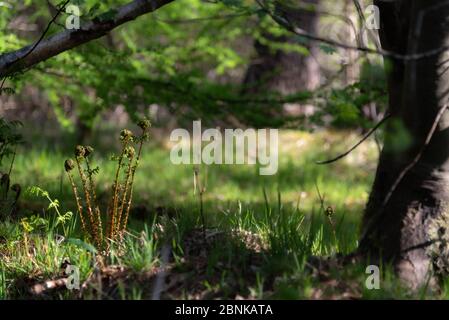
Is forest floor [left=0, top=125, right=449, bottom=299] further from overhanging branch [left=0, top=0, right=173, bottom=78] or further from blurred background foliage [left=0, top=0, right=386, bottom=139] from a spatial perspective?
blurred background foliage [left=0, top=0, right=386, bottom=139]

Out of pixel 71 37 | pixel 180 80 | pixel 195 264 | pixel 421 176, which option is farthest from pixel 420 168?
pixel 180 80

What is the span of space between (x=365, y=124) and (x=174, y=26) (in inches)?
116

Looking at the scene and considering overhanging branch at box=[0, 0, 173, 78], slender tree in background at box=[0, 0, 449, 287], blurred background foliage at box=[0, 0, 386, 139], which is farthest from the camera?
blurred background foliage at box=[0, 0, 386, 139]

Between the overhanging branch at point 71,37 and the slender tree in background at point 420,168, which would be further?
the overhanging branch at point 71,37

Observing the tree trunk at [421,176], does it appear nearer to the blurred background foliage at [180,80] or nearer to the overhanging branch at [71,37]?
the blurred background foliage at [180,80]

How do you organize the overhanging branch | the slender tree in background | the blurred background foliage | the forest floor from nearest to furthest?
the forest floor
the slender tree in background
the overhanging branch
the blurred background foliage

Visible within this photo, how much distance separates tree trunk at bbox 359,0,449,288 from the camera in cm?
293

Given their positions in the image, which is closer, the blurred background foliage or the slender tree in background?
the slender tree in background

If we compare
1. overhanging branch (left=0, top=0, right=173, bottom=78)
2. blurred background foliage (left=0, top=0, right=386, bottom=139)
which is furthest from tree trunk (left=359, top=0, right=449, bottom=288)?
overhanging branch (left=0, top=0, right=173, bottom=78)

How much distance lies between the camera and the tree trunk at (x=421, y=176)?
9.61ft

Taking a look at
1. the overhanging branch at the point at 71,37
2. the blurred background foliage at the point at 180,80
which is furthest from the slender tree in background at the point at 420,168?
the overhanging branch at the point at 71,37

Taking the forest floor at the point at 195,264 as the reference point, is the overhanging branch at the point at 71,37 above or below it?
above

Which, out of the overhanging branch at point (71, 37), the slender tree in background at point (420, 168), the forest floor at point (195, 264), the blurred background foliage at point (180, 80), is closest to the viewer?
the forest floor at point (195, 264)
